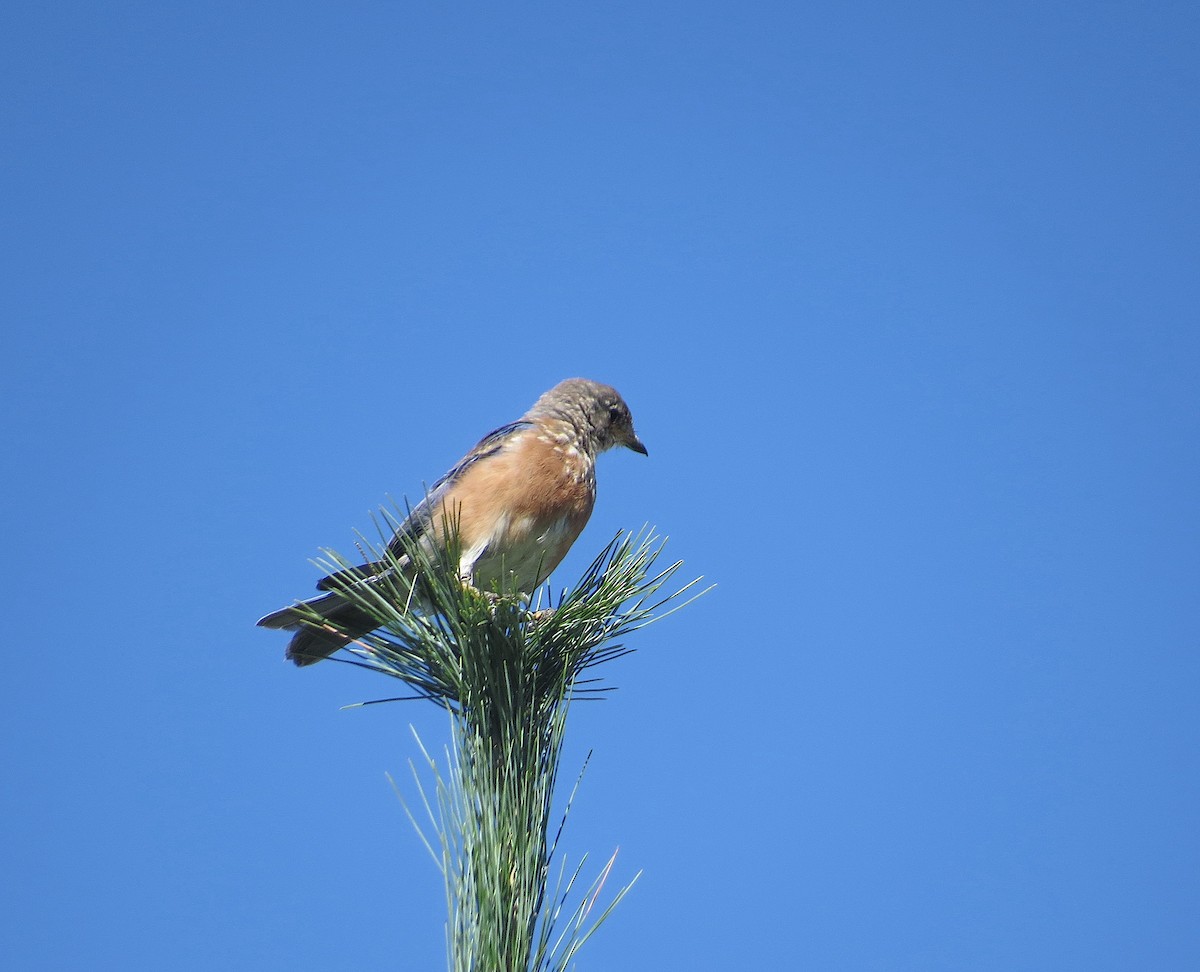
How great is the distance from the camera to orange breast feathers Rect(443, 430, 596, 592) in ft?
16.6

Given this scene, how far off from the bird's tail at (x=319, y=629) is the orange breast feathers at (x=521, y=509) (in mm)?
630

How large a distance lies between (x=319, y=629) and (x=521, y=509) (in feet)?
3.99

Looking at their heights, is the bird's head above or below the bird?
above

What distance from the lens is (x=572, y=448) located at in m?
5.55

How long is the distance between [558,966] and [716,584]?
1263 millimetres

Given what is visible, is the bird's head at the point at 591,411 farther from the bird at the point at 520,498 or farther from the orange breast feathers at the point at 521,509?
the orange breast feathers at the point at 521,509

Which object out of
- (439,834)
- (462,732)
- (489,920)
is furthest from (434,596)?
(489,920)

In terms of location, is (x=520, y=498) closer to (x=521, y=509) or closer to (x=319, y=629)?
(x=521, y=509)

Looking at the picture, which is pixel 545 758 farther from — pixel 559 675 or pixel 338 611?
pixel 338 611

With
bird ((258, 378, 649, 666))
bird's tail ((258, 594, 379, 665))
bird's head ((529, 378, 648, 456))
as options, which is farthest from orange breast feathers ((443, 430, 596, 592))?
bird's tail ((258, 594, 379, 665))

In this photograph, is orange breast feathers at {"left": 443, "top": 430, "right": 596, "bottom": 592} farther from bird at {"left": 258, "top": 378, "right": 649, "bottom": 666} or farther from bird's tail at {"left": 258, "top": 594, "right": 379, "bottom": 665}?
bird's tail at {"left": 258, "top": 594, "right": 379, "bottom": 665}

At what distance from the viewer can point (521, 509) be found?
201 inches

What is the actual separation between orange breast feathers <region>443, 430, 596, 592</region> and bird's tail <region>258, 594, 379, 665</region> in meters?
0.63

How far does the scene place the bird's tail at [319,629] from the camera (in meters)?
4.14
